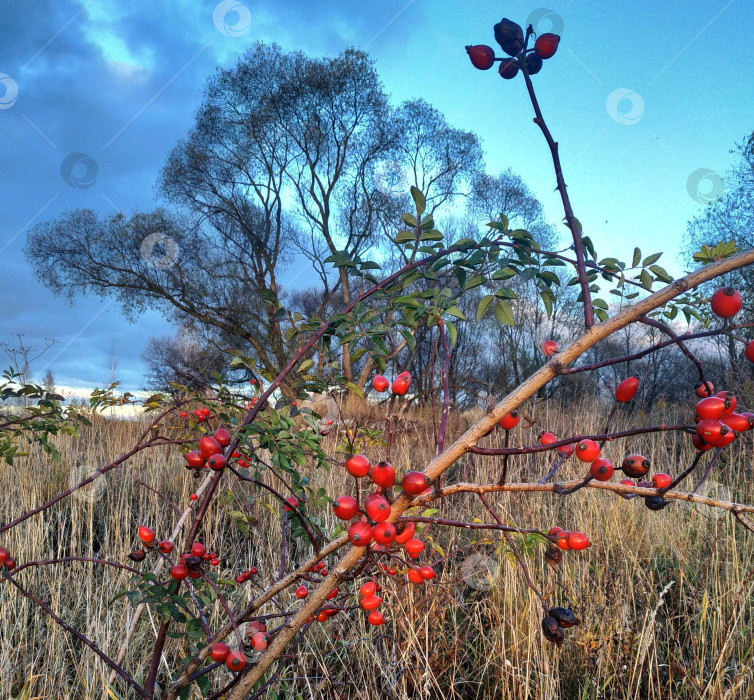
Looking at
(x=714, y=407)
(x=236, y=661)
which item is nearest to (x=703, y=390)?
(x=714, y=407)

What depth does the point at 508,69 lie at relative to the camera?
28.4 inches

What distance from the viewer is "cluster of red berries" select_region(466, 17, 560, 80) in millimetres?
683

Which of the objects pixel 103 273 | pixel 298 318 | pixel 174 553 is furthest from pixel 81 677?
pixel 103 273

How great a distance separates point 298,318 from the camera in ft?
4.00

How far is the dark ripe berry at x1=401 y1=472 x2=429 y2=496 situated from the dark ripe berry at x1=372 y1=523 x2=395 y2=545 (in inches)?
2.1

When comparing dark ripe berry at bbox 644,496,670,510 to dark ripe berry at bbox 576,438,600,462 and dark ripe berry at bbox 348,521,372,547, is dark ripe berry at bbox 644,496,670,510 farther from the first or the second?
dark ripe berry at bbox 348,521,372,547

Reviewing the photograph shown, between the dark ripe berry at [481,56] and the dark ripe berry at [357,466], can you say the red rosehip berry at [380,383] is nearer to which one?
the dark ripe berry at [357,466]

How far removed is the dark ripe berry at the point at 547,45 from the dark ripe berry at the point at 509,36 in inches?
0.9

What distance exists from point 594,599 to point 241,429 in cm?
166

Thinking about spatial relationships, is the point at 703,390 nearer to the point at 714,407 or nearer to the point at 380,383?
the point at 714,407

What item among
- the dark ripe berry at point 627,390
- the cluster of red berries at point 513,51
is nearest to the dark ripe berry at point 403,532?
the dark ripe berry at point 627,390

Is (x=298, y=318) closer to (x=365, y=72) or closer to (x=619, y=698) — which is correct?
(x=619, y=698)

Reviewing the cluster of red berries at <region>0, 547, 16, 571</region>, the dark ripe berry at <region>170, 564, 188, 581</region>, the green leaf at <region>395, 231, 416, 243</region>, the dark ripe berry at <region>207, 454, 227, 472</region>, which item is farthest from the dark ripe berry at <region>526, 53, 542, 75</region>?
the cluster of red berries at <region>0, 547, 16, 571</region>

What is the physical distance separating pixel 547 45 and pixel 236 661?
96cm
